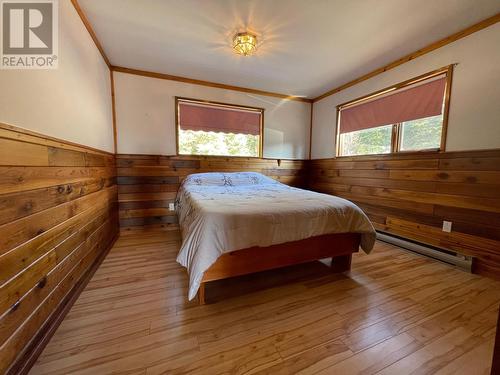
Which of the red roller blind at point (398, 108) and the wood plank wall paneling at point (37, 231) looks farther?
the red roller blind at point (398, 108)

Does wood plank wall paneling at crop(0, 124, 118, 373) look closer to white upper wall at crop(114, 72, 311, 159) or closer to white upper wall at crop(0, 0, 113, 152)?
white upper wall at crop(0, 0, 113, 152)

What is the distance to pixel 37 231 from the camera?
39.4 inches

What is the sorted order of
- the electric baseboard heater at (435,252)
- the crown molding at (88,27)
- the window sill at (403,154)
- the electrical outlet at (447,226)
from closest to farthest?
the crown molding at (88,27), the electric baseboard heater at (435,252), the electrical outlet at (447,226), the window sill at (403,154)

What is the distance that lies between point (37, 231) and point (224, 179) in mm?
2027

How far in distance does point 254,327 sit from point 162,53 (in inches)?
113

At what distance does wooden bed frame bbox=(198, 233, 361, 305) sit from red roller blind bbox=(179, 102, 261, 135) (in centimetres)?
232

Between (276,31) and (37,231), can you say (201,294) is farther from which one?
(276,31)

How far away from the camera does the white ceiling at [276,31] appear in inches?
64.1

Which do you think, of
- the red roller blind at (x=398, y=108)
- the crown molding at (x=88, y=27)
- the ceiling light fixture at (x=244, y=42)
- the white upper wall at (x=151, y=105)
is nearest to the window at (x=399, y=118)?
the red roller blind at (x=398, y=108)

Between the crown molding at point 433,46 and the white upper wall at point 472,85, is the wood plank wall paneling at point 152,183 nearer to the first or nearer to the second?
the crown molding at point 433,46

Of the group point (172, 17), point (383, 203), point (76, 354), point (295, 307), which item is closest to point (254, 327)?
point (295, 307)

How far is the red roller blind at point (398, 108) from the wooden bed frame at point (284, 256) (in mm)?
1688

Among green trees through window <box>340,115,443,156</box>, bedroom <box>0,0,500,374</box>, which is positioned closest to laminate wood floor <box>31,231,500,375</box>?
bedroom <box>0,0,500,374</box>

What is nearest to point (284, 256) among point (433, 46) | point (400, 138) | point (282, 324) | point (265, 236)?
point (265, 236)
